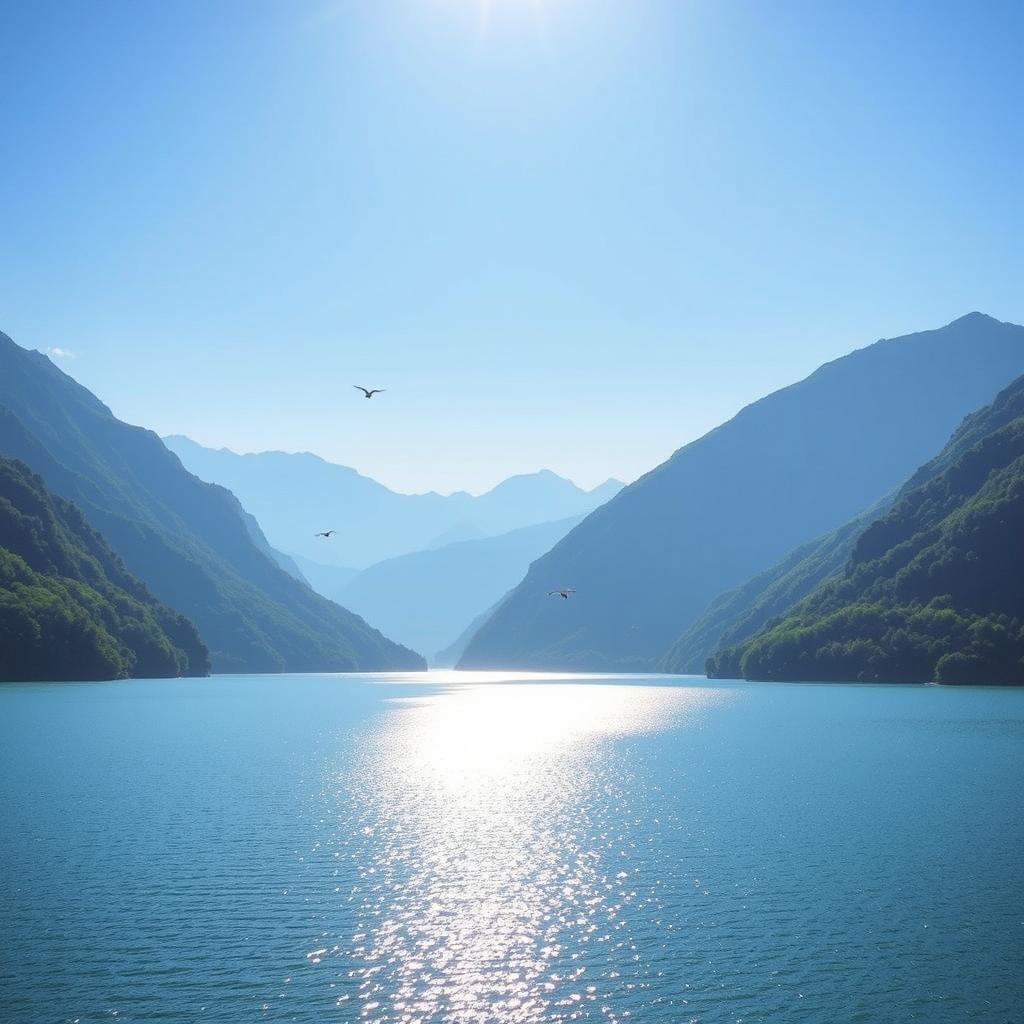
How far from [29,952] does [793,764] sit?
241ft

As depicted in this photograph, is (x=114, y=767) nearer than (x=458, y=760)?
Yes

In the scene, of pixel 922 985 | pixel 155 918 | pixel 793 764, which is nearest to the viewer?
pixel 922 985

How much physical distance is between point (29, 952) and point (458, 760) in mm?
66876

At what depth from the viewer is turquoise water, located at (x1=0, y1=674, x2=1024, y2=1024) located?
33.8 meters

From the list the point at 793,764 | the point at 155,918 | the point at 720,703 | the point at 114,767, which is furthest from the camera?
Answer: the point at 720,703

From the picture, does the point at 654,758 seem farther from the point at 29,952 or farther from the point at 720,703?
the point at 720,703

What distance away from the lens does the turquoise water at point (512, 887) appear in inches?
1329

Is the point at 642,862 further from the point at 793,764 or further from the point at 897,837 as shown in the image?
the point at 793,764

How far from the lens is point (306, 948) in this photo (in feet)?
126

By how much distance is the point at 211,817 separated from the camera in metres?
66.1

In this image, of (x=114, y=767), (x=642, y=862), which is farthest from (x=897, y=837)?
(x=114, y=767)

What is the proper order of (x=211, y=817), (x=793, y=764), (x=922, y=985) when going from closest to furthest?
(x=922, y=985), (x=211, y=817), (x=793, y=764)

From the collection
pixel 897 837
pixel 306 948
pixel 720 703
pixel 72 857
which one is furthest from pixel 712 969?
pixel 720 703

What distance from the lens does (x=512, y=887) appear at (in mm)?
48656
